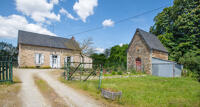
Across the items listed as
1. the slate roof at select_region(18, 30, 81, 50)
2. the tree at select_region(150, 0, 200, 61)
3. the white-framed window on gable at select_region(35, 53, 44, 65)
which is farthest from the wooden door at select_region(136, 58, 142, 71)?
the white-framed window on gable at select_region(35, 53, 44, 65)

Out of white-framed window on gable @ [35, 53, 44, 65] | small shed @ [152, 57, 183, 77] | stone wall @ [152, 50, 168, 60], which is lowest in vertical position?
small shed @ [152, 57, 183, 77]

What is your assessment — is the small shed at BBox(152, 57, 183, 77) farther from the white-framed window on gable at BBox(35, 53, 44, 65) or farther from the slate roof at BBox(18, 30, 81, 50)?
the white-framed window on gable at BBox(35, 53, 44, 65)

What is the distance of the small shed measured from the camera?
13.5 metres

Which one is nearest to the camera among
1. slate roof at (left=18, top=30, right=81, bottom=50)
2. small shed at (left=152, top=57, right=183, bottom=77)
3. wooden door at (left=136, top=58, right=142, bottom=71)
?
small shed at (left=152, top=57, right=183, bottom=77)

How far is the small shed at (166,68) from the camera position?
13.5 meters

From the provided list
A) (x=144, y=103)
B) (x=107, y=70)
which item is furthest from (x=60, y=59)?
(x=144, y=103)

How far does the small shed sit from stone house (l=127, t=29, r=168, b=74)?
625 millimetres

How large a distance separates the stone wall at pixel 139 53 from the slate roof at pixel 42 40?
26.3 feet

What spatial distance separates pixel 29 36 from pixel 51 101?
56.3ft

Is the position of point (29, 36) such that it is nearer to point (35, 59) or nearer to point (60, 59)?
point (35, 59)

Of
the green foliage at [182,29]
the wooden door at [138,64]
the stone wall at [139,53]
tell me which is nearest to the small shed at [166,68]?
the stone wall at [139,53]

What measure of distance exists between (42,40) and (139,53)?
14945 millimetres

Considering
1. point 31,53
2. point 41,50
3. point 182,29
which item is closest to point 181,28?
point 182,29

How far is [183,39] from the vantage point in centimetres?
1930
